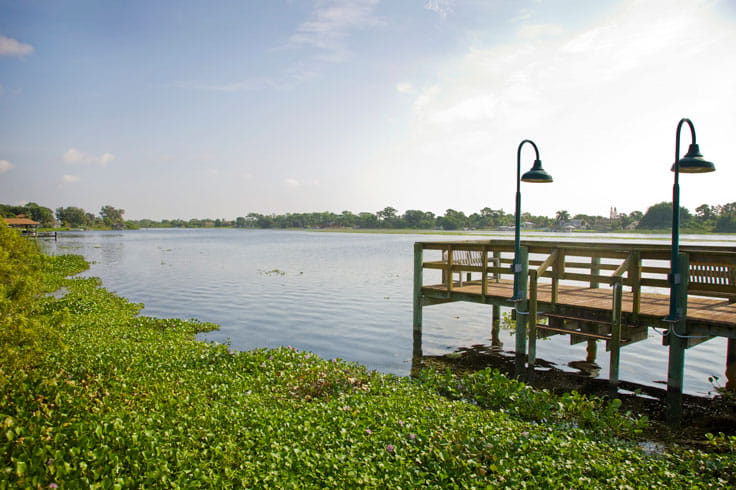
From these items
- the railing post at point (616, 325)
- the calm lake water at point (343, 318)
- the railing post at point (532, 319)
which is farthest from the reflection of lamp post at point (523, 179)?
the calm lake water at point (343, 318)

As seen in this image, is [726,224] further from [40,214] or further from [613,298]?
[40,214]

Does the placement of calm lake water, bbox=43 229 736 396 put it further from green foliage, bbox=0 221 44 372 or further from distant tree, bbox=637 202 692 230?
distant tree, bbox=637 202 692 230

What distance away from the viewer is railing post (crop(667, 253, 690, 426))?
9602 mm

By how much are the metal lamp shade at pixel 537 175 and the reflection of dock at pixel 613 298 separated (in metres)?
1.78

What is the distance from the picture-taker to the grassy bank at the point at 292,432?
17.3 feet

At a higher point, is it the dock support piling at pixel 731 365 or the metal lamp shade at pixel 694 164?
the metal lamp shade at pixel 694 164

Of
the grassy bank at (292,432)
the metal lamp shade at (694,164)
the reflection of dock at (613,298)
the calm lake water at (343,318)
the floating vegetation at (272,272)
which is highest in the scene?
the metal lamp shade at (694,164)

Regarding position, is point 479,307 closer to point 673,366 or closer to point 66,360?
point 673,366

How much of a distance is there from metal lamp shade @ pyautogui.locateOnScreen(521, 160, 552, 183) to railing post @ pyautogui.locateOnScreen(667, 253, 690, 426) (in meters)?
3.74

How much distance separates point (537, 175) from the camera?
40.5ft

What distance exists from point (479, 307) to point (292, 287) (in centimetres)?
1229

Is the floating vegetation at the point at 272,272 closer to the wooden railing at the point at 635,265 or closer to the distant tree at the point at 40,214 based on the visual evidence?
the wooden railing at the point at 635,265

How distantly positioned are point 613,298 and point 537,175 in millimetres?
3748

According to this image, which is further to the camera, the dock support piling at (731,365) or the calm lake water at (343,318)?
the calm lake water at (343,318)
